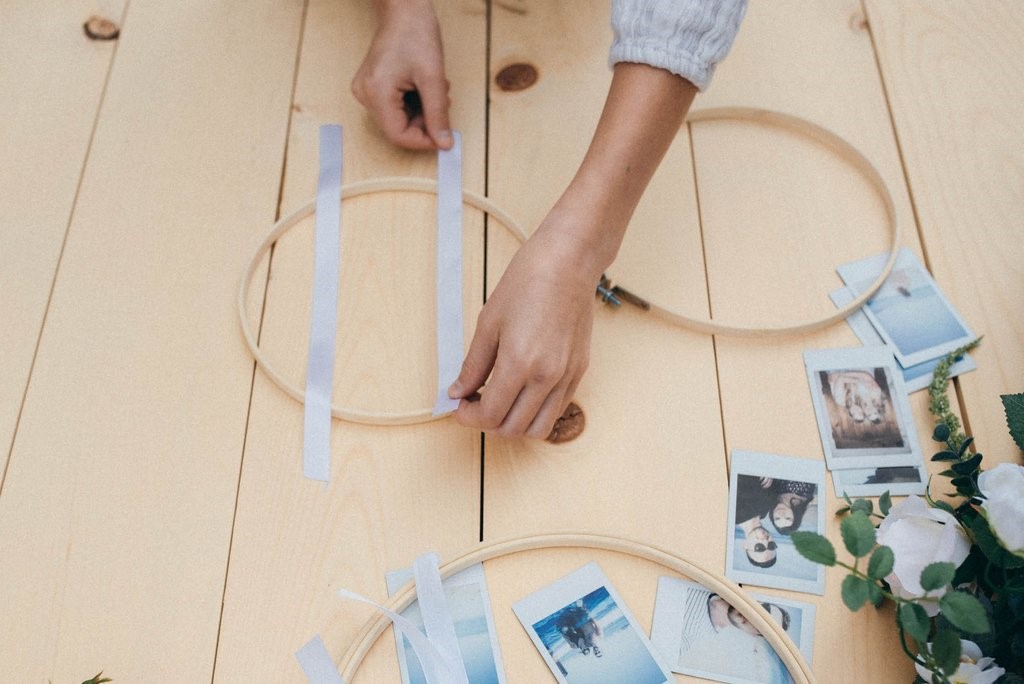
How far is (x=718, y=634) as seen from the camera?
867 mm

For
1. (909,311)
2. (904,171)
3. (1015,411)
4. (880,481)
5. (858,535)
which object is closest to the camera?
(858,535)

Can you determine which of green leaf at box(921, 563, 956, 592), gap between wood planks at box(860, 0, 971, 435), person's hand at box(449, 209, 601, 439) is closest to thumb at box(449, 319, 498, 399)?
→ person's hand at box(449, 209, 601, 439)

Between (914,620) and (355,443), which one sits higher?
(355,443)

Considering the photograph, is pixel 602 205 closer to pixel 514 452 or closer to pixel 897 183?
pixel 514 452

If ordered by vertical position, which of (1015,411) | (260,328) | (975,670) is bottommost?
(975,670)

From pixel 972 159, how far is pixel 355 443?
2.95 feet

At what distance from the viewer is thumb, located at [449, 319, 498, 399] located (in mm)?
860

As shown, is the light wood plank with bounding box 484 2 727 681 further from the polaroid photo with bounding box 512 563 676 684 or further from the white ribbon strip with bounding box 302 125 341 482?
the white ribbon strip with bounding box 302 125 341 482

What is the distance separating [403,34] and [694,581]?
789mm

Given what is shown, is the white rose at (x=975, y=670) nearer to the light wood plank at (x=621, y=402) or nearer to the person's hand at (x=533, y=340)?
the light wood plank at (x=621, y=402)

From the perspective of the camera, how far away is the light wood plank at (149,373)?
0.88 m

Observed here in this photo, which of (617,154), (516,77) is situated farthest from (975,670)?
(516,77)

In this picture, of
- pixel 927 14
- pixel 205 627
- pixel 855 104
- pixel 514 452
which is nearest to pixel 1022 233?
pixel 855 104

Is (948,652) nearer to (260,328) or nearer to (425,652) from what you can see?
(425,652)
